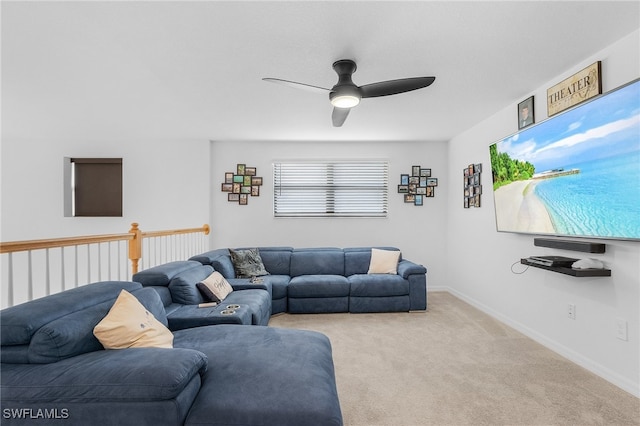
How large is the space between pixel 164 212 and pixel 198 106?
227cm

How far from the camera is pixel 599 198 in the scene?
227 centimetres

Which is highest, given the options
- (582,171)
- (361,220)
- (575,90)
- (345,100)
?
(575,90)

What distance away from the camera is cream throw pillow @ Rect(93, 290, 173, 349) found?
1571mm

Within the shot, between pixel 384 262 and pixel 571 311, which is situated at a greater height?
pixel 384 262

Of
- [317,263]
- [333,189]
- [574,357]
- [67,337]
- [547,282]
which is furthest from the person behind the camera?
[333,189]

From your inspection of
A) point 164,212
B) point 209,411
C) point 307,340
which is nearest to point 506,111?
point 307,340

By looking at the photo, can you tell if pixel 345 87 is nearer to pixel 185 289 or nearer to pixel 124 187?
pixel 185 289

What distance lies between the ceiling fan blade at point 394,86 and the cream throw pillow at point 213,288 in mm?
2311

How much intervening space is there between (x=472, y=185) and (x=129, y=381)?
442 centimetres

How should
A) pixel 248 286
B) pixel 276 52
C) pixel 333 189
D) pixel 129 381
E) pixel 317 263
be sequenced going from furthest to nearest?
1. pixel 333 189
2. pixel 317 263
3. pixel 248 286
4. pixel 276 52
5. pixel 129 381

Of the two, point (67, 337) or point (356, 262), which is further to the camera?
point (356, 262)

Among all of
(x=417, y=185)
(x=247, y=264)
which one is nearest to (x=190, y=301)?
(x=247, y=264)

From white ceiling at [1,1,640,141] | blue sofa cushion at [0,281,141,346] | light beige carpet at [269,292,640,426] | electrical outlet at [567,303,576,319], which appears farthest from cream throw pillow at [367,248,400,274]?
blue sofa cushion at [0,281,141,346]

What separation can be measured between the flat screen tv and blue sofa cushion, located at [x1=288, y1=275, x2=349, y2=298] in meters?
2.11
